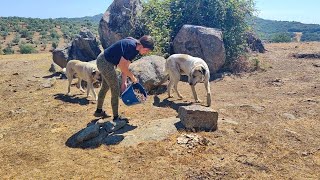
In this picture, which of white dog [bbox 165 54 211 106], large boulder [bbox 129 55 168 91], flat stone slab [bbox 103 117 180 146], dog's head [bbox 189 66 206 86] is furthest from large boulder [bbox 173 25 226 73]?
flat stone slab [bbox 103 117 180 146]

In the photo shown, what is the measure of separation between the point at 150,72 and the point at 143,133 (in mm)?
3801

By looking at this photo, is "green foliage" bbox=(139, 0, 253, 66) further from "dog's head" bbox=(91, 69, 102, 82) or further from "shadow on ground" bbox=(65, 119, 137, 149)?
"shadow on ground" bbox=(65, 119, 137, 149)

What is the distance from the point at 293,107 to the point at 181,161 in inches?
168

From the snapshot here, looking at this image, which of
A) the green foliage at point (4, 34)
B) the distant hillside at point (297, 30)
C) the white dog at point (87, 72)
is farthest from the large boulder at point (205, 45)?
the green foliage at point (4, 34)

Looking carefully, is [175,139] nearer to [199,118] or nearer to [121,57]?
[199,118]

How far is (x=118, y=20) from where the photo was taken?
46.6ft

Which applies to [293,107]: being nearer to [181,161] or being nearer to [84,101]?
[181,161]

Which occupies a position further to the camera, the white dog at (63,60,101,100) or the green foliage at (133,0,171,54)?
the green foliage at (133,0,171,54)

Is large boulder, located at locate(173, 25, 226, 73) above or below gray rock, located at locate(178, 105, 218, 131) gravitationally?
above

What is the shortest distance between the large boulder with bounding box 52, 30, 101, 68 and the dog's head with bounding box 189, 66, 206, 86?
668cm

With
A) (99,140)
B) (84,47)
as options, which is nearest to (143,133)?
(99,140)

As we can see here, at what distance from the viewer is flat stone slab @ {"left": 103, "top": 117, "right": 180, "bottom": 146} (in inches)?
254

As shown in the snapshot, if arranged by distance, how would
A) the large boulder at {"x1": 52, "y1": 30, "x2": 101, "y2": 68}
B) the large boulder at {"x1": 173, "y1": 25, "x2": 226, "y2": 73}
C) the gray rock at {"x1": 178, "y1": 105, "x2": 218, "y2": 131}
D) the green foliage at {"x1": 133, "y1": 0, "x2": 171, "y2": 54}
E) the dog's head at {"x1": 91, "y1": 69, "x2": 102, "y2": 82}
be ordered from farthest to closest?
1. the large boulder at {"x1": 52, "y1": 30, "x2": 101, "y2": 68}
2. the green foliage at {"x1": 133, "y1": 0, "x2": 171, "y2": 54}
3. the large boulder at {"x1": 173, "y1": 25, "x2": 226, "y2": 73}
4. the dog's head at {"x1": 91, "y1": 69, "x2": 102, "y2": 82}
5. the gray rock at {"x1": 178, "y1": 105, "x2": 218, "y2": 131}

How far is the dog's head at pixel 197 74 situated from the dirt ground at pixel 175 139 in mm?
860
